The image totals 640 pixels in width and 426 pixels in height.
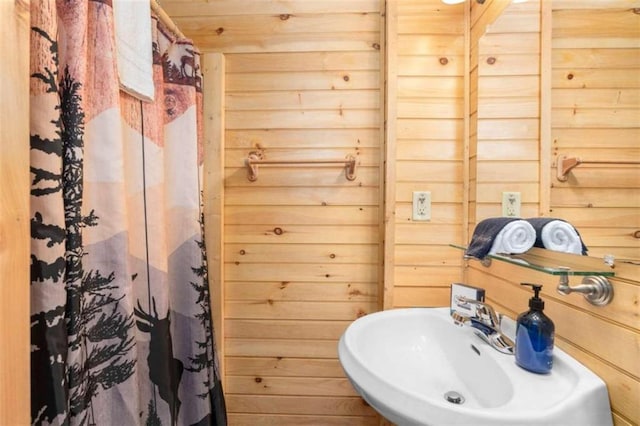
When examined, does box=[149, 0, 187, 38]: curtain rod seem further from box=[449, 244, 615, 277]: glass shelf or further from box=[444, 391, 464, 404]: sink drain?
box=[444, 391, 464, 404]: sink drain

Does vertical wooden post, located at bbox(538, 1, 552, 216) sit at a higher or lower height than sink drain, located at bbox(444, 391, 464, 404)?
higher

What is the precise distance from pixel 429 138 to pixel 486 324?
2.55 ft

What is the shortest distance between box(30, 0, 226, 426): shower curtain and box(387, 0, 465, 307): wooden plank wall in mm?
862

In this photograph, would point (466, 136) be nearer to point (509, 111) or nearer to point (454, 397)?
point (509, 111)

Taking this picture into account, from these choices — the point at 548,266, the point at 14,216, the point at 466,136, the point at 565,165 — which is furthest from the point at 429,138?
the point at 14,216

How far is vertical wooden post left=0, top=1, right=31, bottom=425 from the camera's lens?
20.2 inches

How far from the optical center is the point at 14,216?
531mm

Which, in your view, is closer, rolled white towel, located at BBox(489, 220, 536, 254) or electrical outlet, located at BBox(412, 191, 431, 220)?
rolled white towel, located at BBox(489, 220, 536, 254)

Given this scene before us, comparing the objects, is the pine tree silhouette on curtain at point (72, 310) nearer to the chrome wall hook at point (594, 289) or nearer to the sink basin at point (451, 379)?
the sink basin at point (451, 379)

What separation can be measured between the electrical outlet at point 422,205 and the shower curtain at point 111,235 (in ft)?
2.97

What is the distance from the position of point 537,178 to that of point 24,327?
4.25 feet

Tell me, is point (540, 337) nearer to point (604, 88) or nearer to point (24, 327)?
point (604, 88)

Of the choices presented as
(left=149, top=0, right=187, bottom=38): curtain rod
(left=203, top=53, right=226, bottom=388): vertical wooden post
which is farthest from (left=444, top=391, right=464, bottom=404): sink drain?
(left=149, top=0, right=187, bottom=38): curtain rod

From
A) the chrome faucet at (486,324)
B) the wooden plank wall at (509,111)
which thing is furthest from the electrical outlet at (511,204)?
the chrome faucet at (486,324)
